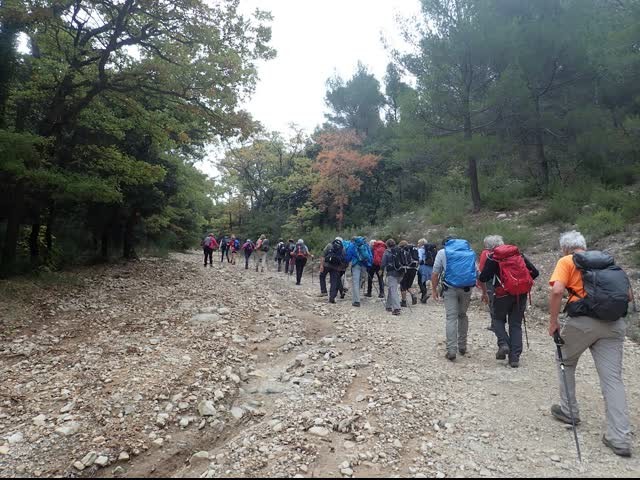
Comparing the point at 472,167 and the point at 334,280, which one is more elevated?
the point at 472,167

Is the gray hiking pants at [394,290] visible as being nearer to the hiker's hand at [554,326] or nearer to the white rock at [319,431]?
the hiker's hand at [554,326]

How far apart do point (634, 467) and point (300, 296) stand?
9.51m

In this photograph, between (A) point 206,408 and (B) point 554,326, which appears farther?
(A) point 206,408

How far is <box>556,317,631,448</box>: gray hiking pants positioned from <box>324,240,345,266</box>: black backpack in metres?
7.09

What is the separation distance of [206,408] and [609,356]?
4337 millimetres

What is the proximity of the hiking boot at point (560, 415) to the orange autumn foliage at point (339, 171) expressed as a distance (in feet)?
74.0

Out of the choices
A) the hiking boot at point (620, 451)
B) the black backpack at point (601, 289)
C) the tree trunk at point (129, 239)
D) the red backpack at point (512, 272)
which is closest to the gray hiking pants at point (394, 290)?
the red backpack at point (512, 272)

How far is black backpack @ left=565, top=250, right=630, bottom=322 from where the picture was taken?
11.4 ft

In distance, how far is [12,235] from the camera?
10.6 metres

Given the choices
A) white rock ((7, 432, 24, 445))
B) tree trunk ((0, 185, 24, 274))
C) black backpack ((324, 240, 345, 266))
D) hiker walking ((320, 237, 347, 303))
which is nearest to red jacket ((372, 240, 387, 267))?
hiker walking ((320, 237, 347, 303))

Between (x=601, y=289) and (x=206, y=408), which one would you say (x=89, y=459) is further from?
(x=601, y=289)

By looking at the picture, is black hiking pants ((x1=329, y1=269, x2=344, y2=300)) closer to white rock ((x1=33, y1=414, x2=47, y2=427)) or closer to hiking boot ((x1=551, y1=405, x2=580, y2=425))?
hiking boot ((x1=551, y1=405, x2=580, y2=425))

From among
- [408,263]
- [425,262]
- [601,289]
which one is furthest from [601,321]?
[425,262]

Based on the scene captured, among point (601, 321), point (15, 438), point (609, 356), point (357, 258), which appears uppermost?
point (357, 258)
